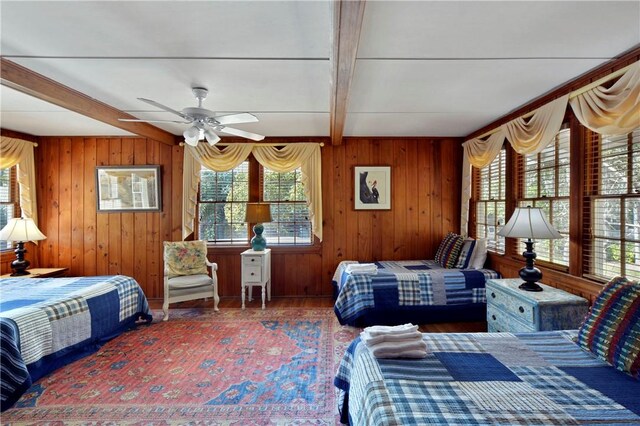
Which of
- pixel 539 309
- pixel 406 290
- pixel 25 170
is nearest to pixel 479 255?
pixel 406 290

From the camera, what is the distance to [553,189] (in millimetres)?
2869

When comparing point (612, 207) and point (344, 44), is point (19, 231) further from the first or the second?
point (612, 207)

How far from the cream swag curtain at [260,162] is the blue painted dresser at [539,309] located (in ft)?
8.16

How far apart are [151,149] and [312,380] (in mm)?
3893

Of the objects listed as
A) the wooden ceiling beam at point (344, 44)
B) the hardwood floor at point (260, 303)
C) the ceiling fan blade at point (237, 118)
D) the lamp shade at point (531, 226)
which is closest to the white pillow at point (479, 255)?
the lamp shade at point (531, 226)

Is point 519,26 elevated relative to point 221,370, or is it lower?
elevated

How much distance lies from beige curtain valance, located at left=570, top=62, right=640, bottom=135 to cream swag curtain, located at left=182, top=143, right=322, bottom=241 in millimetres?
2943

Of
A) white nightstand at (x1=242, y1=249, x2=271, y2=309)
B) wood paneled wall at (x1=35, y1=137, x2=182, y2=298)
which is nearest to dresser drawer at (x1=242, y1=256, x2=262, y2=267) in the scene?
white nightstand at (x1=242, y1=249, x2=271, y2=309)

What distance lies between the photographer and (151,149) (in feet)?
14.6

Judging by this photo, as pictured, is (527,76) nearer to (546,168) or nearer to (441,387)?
(546,168)

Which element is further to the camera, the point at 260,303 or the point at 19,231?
the point at 260,303

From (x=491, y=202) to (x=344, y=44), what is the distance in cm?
310

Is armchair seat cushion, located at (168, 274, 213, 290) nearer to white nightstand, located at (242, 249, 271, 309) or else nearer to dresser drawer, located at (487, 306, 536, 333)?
white nightstand, located at (242, 249, 271, 309)

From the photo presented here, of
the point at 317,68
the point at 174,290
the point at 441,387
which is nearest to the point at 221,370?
the point at 174,290
